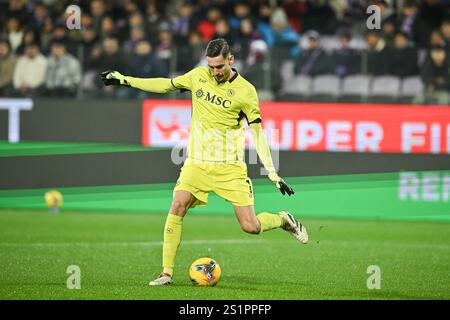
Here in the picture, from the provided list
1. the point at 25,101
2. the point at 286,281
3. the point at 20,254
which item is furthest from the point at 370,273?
the point at 25,101

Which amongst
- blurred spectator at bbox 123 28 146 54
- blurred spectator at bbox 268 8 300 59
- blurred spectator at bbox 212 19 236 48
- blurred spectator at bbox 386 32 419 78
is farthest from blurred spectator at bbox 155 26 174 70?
blurred spectator at bbox 386 32 419 78

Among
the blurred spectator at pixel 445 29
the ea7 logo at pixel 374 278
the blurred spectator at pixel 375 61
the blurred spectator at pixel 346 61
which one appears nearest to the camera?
the ea7 logo at pixel 374 278

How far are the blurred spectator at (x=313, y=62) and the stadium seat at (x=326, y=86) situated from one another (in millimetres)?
112

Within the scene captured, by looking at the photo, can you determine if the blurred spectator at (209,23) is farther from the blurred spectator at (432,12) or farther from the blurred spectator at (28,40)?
the blurred spectator at (432,12)

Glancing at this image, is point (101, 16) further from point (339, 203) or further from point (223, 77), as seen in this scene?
point (223, 77)

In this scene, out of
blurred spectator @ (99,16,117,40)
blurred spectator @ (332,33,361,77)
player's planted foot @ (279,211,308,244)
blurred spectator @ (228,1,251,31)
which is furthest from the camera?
blurred spectator @ (99,16,117,40)

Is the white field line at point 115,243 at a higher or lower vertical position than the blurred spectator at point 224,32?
lower

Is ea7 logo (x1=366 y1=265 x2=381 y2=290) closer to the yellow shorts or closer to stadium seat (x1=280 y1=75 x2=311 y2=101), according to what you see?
the yellow shorts

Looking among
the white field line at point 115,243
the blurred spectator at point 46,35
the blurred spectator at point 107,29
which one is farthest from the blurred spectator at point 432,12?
the blurred spectator at point 46,35

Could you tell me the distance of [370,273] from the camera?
448 inches

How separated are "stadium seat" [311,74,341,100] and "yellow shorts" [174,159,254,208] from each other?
7349mm

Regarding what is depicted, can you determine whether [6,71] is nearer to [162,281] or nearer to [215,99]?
[215,99]

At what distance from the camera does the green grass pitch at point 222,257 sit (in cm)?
991

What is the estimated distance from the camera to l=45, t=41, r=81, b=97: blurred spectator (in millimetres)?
18797
